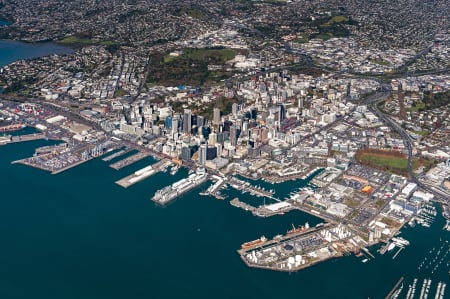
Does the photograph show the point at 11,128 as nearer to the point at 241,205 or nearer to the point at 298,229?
the point at 241,205

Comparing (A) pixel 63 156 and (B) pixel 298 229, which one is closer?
(B) pixel 298 229

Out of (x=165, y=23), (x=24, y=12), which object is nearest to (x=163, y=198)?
(x=165, y=23)

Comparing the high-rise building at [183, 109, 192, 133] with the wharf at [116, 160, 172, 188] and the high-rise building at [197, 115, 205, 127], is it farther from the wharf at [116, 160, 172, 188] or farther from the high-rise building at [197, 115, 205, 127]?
the wharf at [116, 160, 172, 188]

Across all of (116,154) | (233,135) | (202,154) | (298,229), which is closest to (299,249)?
(298,229)

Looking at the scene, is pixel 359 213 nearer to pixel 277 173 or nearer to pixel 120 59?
pixel 277 173

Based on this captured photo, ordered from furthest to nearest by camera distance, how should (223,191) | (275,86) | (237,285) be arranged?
1. (275,86)
2. (223,191)
3. (237,285)

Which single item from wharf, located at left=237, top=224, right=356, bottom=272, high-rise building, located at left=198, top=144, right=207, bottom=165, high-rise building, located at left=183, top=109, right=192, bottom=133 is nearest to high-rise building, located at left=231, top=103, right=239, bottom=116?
high-rise building, located at left=183, top=109, right=192, bottom=133

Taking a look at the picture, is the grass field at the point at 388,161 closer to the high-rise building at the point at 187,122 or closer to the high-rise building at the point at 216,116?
the high-rise building at the point at 216,116
